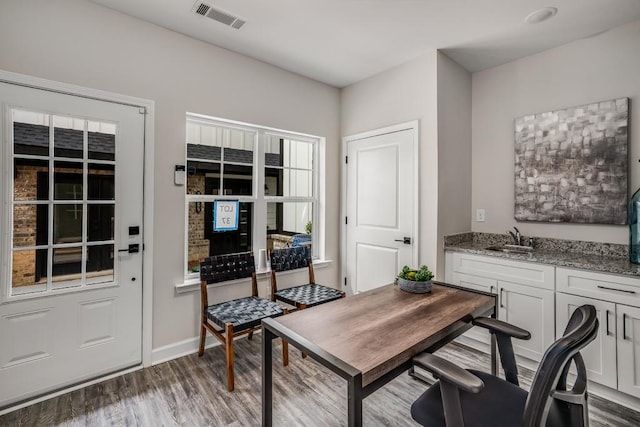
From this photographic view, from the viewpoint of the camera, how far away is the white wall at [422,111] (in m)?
2.96

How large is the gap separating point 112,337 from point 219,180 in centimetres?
156

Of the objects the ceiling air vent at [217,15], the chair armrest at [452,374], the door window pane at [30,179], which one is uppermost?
the ceiling air vent at [217,15]

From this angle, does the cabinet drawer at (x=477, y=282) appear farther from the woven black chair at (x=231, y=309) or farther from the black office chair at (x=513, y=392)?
the woven black chair at (x=231, y=309)

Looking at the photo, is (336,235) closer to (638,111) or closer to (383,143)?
(383,143)

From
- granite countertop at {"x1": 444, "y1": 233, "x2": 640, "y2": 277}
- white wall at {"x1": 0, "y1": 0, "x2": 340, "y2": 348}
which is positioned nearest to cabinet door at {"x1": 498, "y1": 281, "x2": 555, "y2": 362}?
granite countertop at {"x1": 444, "y1": 233, "x2": 640, "y2": 277}

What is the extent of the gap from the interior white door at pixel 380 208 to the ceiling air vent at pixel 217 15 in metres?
1.76

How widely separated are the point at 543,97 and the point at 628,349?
7.16ft

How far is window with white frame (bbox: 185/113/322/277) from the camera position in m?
2.92

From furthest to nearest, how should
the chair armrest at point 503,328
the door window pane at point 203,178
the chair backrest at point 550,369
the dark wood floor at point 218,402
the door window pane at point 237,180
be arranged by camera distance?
the door window pane at point 237,180, the door window pane at point 203,178, the dark wood floor at point 218,402, the chair armrest at point 503,328, the chair backrest at point 550,369

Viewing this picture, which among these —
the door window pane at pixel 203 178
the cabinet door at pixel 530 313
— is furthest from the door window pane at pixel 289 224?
the cabinet door at pixel 530 313

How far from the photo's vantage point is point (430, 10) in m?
2.34

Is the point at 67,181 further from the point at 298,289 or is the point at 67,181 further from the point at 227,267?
the point at 298,289

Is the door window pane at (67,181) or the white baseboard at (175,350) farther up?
the door window pane at (67,181)

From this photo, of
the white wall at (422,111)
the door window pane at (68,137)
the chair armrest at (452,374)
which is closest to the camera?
the chair armrest at (452,374)
